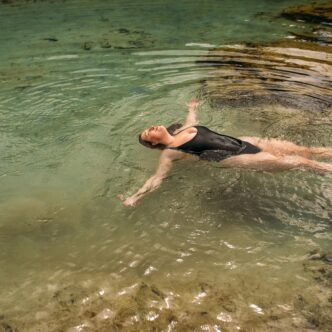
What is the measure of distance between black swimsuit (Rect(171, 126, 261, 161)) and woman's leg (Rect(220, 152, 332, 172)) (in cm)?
9

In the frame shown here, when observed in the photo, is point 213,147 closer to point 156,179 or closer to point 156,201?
point 156,179

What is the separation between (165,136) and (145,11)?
1034 centimetres

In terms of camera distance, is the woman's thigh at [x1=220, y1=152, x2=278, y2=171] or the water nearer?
the water

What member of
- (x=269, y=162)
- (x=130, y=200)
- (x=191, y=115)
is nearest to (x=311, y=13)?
(x=191, y=115)

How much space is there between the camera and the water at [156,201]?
3387 millimetres

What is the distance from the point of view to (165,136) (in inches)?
209

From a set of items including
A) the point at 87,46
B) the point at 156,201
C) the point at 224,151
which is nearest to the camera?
the point at 156,201

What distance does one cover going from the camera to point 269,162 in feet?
16.4

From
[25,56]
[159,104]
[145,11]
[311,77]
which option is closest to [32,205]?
Answer: [159,104]

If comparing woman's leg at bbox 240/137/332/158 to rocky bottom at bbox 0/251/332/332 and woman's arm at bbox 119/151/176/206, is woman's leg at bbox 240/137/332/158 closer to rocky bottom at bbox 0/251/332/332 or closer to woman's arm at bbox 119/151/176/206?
woman's arm at bbox 119/151/176/206

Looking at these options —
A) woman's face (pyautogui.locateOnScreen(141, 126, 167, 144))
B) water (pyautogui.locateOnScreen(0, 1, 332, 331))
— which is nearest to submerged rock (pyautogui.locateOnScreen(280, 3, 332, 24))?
water (pyautogui.locateOnScreen(0, 1, 332, 331))

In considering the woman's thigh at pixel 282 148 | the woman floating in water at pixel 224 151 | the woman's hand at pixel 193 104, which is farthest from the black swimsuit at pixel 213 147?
the woman's hand at pixel 193 104

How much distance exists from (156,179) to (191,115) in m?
1.90

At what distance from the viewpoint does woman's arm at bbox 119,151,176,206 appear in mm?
4699
